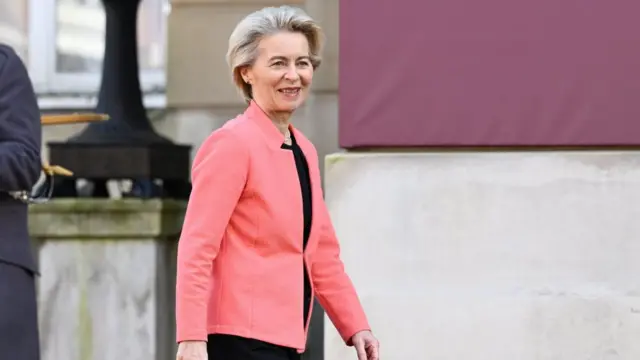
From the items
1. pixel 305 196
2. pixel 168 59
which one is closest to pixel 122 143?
pixel 168 59

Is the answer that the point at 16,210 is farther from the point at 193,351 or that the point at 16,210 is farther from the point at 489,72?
the point at 489,72

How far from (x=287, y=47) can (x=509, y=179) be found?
2115mm

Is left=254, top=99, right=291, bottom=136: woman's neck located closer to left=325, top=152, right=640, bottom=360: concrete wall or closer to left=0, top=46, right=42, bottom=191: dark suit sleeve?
left=0, top=46, right=42, bottom=191: dark suit sleeve

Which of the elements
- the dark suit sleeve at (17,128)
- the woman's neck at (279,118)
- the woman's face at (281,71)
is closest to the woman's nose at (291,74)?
the woman's face at (281,71)

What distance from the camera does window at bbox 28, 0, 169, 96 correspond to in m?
7.65

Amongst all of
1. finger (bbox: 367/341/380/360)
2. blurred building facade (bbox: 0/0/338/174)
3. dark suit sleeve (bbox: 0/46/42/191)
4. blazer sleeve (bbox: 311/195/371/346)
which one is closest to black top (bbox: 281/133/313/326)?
blazer sleeve (bbox: 311/195/371/346)

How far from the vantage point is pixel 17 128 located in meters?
4.41

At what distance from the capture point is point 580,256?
536cm

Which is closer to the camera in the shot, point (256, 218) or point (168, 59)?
point (256, 218)

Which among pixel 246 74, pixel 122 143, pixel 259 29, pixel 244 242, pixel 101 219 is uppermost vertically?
pixel 259 29

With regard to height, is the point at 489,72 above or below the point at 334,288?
above

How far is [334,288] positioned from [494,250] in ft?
5.89

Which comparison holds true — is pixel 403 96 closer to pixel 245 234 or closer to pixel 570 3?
pixel 570 3

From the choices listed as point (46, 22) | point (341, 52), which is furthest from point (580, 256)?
point (46, 22)
